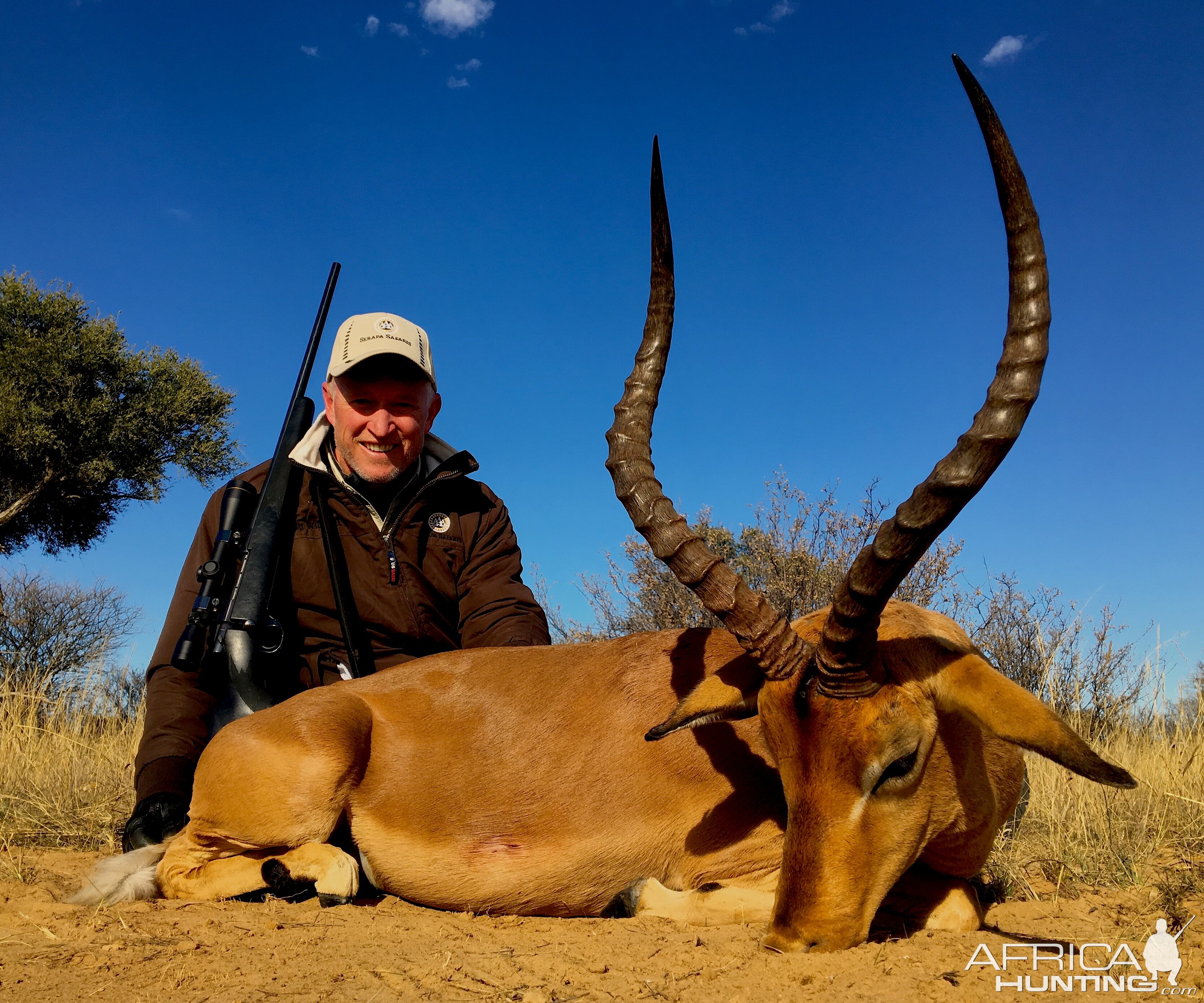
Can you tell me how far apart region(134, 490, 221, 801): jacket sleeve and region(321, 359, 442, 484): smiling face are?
957mm

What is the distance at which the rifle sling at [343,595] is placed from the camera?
5539 mm

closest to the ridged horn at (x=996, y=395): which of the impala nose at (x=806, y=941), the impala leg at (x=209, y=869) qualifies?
the impala nose at (x=806, y=941)

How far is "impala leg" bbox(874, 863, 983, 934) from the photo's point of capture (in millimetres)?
3504

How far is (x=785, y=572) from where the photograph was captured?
11531mm

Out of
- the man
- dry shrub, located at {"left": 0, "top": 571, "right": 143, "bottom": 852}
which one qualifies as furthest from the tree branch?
the man

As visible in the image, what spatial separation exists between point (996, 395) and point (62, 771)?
6.72 metres

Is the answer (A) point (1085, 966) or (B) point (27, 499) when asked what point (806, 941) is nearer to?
(A) point (1085, 966)

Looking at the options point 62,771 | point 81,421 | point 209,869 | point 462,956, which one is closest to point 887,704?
point 462,956

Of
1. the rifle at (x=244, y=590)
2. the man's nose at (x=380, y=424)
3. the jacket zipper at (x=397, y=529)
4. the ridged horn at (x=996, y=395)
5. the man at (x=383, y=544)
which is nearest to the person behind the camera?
the ridged horn at (x=996, y=395)

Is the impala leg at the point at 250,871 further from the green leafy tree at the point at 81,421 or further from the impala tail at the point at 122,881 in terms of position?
the green leafy tree at the point at 81,421

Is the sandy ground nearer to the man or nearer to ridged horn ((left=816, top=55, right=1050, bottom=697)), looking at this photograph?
ridged horn ((left=816, top=55, right=1050, bottom=697))

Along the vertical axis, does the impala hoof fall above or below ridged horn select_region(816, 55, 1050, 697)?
below

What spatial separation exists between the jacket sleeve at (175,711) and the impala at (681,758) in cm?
66

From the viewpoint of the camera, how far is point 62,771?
6.51 m
